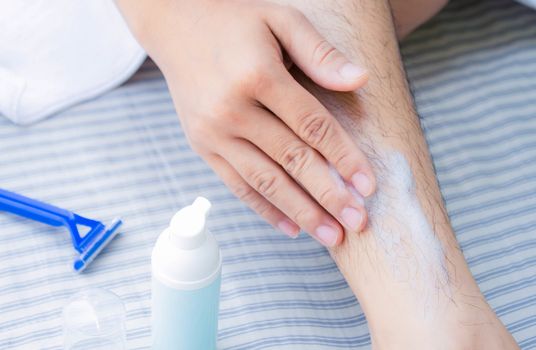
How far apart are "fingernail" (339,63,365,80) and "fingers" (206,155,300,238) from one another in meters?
0.18

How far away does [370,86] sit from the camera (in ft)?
3.26

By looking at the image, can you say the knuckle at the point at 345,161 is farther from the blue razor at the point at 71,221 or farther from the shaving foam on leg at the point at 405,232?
the blue razor at the point at 71,221

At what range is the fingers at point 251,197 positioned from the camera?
1006 mm

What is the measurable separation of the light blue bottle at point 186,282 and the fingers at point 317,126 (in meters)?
Answer: 0.16

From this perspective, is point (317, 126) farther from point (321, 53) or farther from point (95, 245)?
point (95, 245)

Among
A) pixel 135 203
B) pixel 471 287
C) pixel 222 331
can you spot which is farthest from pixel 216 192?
pixel 471 287

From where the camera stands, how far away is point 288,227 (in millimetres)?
1013

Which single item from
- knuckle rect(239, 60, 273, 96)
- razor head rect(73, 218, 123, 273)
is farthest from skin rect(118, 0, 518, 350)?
razor head rect(73, 218, 123, 273)

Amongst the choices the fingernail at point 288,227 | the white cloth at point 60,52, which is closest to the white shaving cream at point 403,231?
the fingernail at point 288,227

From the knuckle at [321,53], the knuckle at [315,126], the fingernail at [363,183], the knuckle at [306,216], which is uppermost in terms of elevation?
the knuckle at [321,53]

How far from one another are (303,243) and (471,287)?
0.83 ft

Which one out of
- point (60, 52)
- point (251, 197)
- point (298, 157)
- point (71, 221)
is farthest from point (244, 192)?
point (60, 52)

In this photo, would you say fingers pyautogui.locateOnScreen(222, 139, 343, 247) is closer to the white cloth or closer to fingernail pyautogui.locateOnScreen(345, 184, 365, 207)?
fingernail pyautogui.locateOnScreen(345, 184, 365, 207)

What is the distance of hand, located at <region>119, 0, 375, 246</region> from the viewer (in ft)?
2.99
